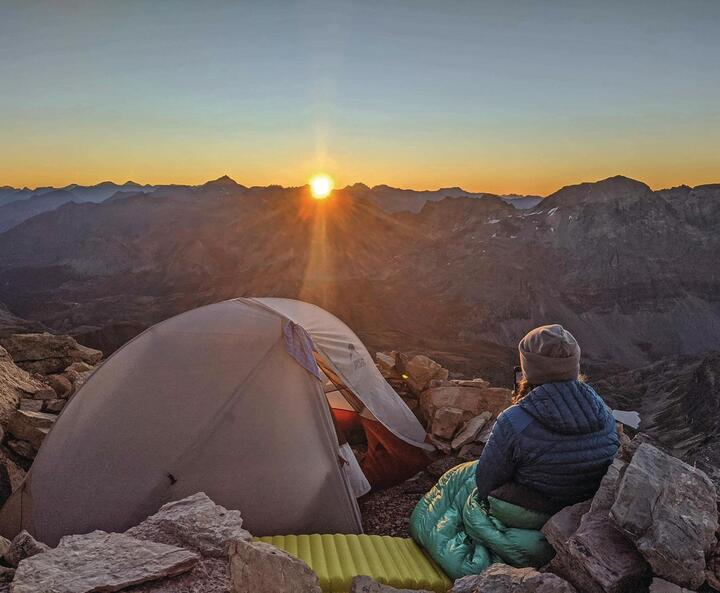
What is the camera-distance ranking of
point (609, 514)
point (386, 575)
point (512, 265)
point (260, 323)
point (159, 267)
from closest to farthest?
point (609, 514), point (386, 575), point (260, 323), point (512, 265), point (159, 267)

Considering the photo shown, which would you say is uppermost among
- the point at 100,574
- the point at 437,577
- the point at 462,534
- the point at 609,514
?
the point at 609,514

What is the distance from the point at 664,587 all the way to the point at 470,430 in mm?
4857

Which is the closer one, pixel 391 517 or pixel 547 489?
pixel 547 489

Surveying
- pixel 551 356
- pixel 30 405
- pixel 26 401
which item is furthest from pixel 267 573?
pixel 26 401

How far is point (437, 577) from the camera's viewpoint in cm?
401

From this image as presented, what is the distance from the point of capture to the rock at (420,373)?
883 cm

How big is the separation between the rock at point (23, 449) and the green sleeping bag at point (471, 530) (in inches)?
195

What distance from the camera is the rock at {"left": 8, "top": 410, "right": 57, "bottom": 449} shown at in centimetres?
656

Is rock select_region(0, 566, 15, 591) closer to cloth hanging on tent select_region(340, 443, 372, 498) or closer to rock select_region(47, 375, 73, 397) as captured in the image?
cloth hanging on tent select_region(340, 443, 372, 498)

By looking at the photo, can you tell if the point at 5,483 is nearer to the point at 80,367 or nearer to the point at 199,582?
the point at 80,367

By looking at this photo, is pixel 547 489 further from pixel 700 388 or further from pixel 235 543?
pixel 700 388

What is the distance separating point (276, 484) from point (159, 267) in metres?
113

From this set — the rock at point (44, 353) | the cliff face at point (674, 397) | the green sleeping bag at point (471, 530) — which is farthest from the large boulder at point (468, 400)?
the cliff face at point (674, 397)

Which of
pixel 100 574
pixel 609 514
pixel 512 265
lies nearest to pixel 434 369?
pixel 609 514
